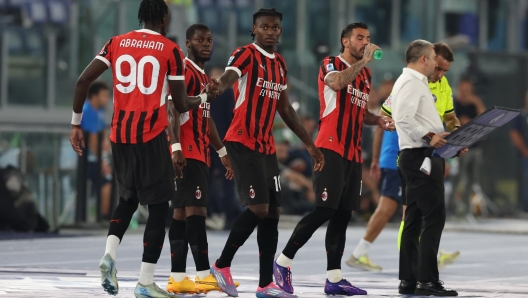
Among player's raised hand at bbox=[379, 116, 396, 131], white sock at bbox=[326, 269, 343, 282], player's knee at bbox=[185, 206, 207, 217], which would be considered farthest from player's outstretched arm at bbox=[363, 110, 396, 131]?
player's knee at bbox=[185, 206, 207, 217]

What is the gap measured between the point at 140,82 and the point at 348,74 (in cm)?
168

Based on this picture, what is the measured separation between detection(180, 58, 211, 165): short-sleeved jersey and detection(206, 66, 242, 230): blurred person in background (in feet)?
21.2

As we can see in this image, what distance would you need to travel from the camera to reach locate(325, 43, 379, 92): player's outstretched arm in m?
9.09

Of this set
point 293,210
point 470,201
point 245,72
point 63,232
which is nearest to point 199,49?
point 245,72

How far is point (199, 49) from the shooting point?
31.9ft

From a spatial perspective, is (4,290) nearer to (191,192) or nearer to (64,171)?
(191,192)

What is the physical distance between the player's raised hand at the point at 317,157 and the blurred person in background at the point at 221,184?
6.90 meters

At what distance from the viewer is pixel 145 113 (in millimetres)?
8398

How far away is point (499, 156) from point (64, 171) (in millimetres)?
8230

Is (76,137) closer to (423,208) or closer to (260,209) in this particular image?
(260,209)

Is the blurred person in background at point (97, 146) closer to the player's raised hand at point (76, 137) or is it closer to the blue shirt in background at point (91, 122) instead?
the blue shirt in background at point (91, 122)

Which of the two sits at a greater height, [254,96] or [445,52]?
[445,52]

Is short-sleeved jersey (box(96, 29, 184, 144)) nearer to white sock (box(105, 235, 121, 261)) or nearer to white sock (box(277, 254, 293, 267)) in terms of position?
white sock (box(105, 235, 121, 261))

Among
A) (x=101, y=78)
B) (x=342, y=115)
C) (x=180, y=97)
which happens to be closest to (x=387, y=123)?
(x=342, y=115)
